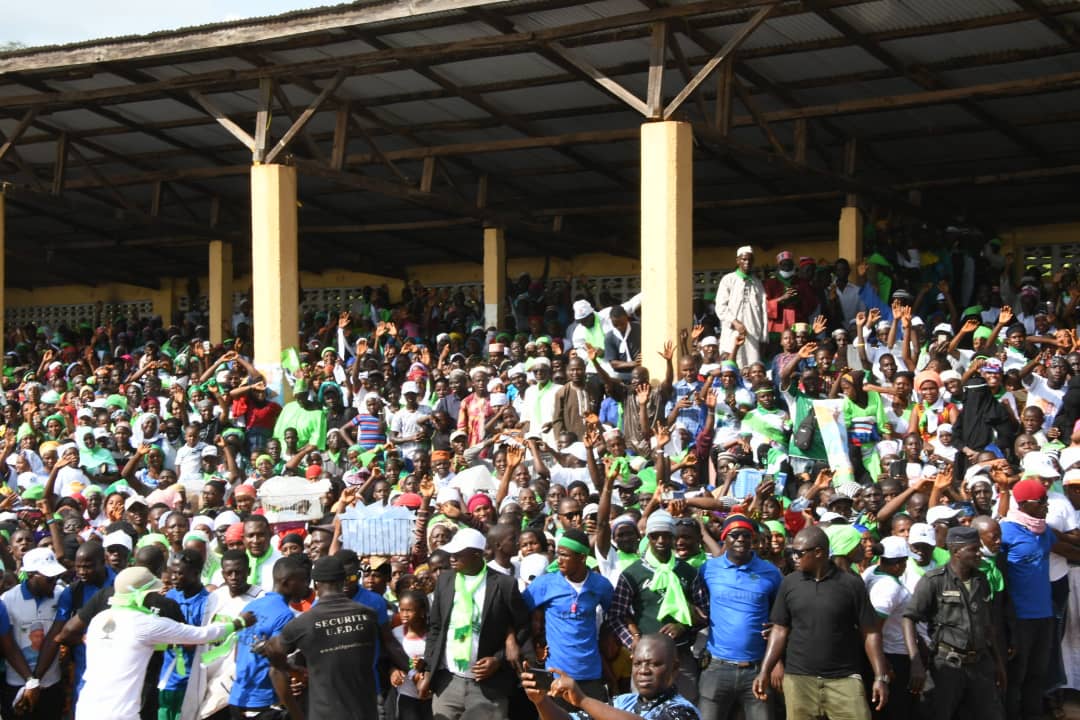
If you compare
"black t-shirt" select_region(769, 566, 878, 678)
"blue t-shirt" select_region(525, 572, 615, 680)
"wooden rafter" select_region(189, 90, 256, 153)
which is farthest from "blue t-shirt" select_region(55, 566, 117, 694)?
"wooden rafter" select_region(189, 90, 256, 153)

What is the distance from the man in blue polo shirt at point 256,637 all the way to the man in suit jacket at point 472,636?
0.72 m

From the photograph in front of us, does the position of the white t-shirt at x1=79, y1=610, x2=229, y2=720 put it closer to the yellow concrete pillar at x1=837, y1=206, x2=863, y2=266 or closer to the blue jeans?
the blue jeans

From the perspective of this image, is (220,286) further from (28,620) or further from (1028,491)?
(1028,491)

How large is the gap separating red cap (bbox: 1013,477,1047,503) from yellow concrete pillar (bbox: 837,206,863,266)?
891 cm

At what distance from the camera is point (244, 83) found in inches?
615

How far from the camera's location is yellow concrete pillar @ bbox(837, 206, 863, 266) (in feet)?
56.9

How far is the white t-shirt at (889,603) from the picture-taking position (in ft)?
26.6

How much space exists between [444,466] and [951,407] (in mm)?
3869

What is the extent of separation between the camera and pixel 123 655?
7.35m

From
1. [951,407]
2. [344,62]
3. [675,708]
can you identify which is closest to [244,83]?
[344,62]

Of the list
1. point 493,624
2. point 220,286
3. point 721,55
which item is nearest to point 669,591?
point 493,624

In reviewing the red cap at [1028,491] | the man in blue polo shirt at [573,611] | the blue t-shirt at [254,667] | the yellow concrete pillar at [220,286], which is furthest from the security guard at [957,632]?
the yellow concrete pillar at [220,286]

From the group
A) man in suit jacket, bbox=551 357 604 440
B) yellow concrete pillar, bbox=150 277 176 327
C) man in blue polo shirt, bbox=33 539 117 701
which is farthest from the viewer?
yellow concrete pillar, bbox=150 277 176 327

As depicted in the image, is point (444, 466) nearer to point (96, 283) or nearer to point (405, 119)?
point (405, 119)
